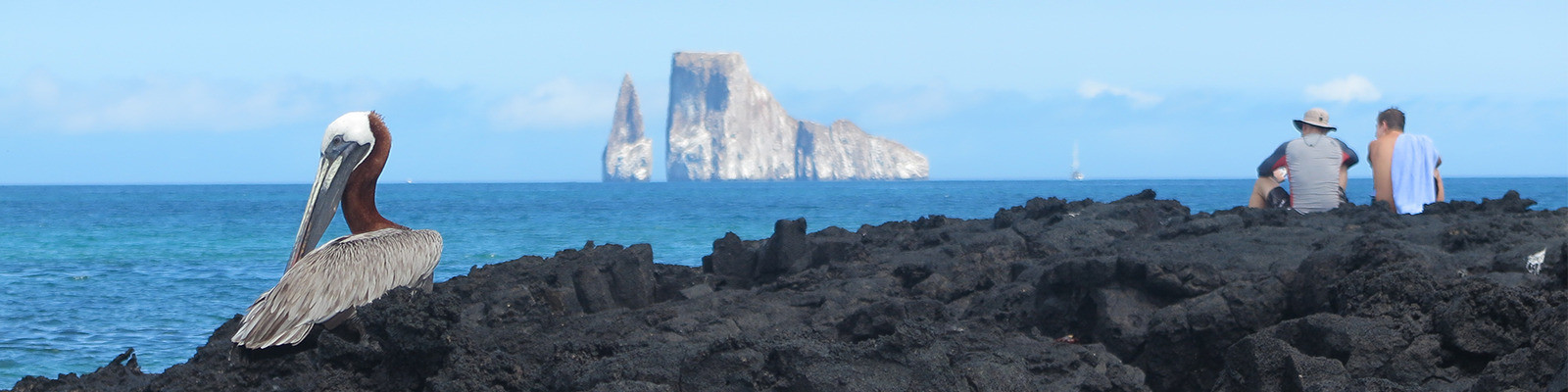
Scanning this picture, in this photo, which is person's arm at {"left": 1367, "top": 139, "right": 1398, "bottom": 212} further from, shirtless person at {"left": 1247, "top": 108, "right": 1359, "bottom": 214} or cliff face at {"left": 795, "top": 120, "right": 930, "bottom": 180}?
cliff face at {"left": 795, "top": 120, "right": 930, "bottom": 180}

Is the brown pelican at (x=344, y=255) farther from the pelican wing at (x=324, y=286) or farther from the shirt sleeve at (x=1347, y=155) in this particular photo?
the shirt sleeve at (x=1347, y=155)

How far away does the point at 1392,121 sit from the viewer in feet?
30.0

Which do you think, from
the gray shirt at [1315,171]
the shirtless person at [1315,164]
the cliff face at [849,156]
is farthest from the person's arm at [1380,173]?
the cliff face at [849,156]

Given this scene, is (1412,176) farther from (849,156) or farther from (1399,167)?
(849,156)

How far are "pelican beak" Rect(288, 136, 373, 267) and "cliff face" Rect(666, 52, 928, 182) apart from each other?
473ft

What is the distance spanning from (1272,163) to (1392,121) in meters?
0.91

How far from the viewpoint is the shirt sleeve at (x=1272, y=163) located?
9.10m

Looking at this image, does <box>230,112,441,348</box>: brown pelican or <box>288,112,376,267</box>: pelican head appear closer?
<box>230,112,441,348</box>: brown pelican

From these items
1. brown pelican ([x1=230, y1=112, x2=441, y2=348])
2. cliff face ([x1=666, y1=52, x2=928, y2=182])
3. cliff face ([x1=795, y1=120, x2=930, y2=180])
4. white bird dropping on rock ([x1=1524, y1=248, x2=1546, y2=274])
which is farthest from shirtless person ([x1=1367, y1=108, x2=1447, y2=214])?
cliff face ([x1=795, y1=120, x2=930, y2=180])

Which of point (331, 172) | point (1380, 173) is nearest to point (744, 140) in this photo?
point (1380, 173)

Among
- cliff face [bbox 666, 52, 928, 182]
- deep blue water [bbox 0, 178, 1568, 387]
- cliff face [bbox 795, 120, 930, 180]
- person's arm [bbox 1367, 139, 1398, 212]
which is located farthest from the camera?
cliff face [bbox 795, 120, 930, 180]

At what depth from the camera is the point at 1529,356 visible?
4039mm

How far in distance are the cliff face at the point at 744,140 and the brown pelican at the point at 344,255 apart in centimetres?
14411

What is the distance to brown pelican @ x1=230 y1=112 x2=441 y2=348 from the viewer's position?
5289 millimetres
